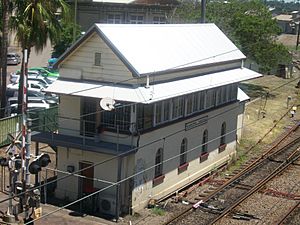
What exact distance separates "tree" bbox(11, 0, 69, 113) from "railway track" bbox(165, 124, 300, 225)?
1091 cm

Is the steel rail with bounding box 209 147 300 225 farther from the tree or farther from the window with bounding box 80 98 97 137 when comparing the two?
the tree

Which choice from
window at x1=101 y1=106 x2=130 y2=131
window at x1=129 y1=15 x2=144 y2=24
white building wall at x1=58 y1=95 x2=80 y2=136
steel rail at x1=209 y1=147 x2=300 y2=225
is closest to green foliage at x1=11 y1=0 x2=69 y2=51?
white building wall at x1=58 y1=95 x2=80 y2=136

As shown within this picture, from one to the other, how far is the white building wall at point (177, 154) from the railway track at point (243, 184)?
141 cm

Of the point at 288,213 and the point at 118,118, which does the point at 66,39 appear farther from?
the point at 288,213

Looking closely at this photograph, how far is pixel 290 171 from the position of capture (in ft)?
93.2

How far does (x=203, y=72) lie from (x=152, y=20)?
4651 centimetres

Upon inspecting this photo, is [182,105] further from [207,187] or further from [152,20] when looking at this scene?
[152,20]

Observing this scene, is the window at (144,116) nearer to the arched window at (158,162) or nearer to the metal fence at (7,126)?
the arched window at (158,162)

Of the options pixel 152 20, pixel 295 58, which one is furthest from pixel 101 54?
pixel 295 58

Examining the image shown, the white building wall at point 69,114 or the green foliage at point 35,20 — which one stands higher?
the green foliage at point 35,20

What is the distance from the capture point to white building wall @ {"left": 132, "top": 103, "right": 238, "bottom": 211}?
21562 mm

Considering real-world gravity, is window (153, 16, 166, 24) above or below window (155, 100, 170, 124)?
above

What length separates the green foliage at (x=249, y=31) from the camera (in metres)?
45.3

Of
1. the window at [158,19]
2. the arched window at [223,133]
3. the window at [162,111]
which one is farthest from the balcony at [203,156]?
the window at [158,19]
